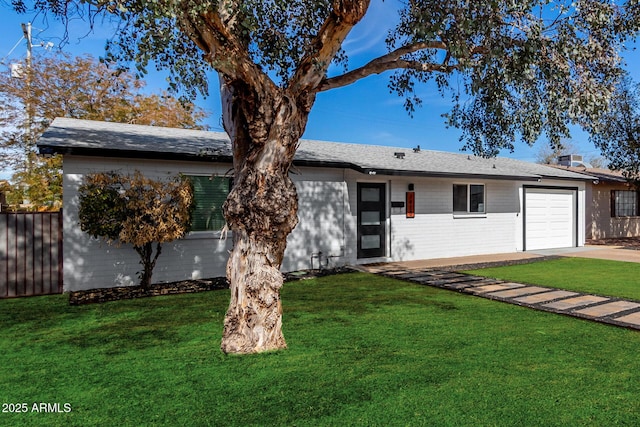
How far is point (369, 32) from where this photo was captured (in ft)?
23.9

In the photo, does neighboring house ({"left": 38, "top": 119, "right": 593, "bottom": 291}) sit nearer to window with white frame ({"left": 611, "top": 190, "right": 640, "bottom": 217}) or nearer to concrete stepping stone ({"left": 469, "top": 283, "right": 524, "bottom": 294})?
concrete stepping stone ({"left": 469, "top": 283, "right": 524, "bottom": 294})

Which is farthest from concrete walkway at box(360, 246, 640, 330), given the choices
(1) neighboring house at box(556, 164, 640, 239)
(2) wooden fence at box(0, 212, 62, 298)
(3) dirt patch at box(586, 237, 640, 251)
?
(1) neighboring house at box(556, 164, 640, 239)

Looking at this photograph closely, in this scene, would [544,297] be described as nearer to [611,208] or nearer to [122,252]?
[122,252]

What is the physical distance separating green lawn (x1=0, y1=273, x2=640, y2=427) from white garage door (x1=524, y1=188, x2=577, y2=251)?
9736 mm

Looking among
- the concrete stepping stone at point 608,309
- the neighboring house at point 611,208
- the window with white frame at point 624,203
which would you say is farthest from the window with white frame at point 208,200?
the window with white frame at point 624,203

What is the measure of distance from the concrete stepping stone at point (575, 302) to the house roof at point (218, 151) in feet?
16.7

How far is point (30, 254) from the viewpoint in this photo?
7340mm

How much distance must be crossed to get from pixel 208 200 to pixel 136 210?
1842mm

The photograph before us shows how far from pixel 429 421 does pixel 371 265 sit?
7862 millimetres

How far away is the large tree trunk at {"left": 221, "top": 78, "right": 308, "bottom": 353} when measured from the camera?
405cm

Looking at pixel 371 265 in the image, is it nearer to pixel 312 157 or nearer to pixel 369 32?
pixel 312 157

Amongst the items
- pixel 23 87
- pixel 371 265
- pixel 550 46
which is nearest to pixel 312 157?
pixel 371 265

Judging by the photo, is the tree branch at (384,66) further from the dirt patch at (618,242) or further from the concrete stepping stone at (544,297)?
the dirt patch at (618,242)

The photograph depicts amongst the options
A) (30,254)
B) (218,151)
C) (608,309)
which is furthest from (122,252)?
(608,309)
